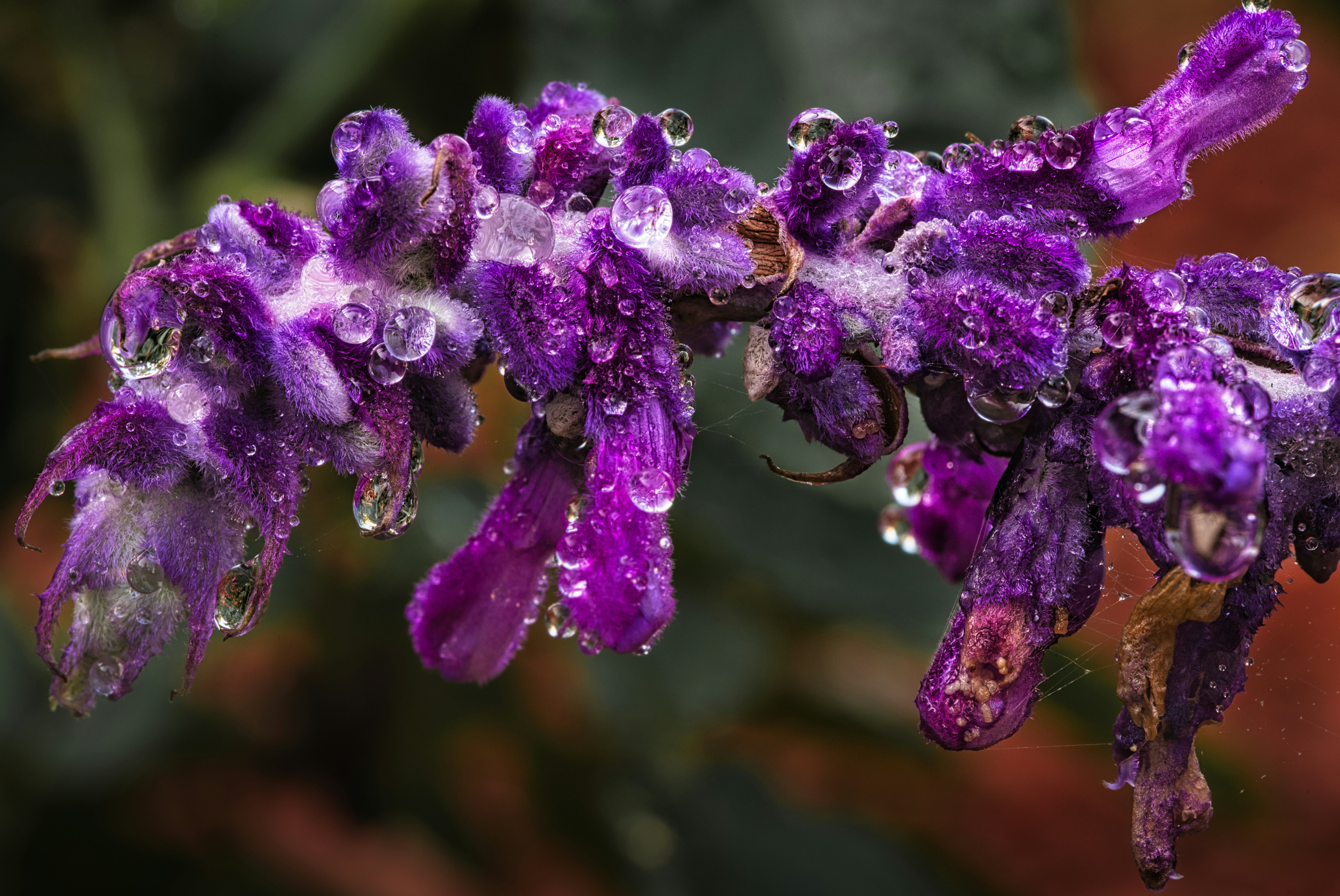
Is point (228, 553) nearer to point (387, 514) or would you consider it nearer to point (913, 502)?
point (387, 514)

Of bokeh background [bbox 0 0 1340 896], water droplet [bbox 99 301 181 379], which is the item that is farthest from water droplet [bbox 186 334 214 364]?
bokeh background [bbox 0 0 1340 896]

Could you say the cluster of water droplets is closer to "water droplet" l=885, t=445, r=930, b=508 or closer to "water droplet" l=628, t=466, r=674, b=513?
Result: "water droplet" l=885, t=445, r=930, b=508

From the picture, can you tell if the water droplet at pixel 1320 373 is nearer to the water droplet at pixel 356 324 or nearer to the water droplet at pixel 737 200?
the water droplet at pixel 737 200

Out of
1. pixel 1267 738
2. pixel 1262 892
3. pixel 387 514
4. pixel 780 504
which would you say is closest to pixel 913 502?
pixel 387 514

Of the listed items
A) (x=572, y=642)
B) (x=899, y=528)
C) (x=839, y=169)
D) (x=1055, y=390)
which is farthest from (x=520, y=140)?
(x=572, y=642)

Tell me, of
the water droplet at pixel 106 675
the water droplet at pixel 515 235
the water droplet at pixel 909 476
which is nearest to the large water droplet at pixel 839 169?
the water droplet at pixel 515 235

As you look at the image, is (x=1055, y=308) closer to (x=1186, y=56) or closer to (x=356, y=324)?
(x=1186, y=56)
